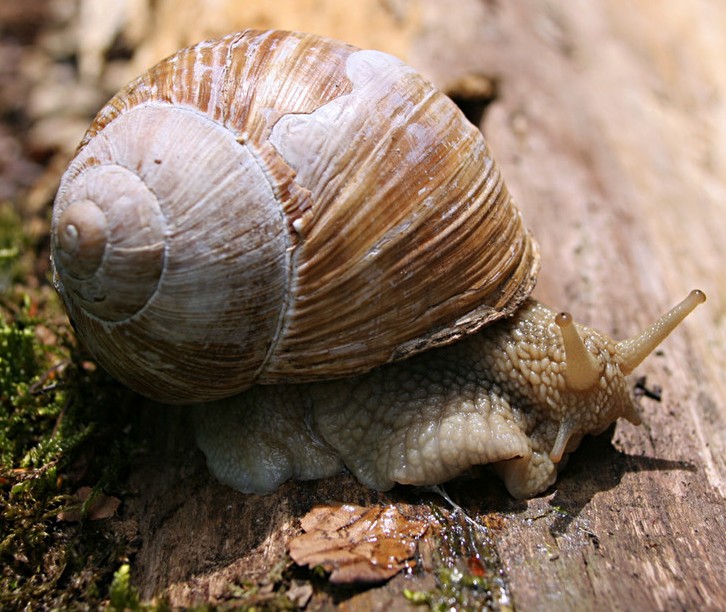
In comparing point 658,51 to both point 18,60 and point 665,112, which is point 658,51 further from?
point 18,60

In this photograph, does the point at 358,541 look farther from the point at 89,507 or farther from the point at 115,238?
the point at 115,238

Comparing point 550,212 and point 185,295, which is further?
point 550,212

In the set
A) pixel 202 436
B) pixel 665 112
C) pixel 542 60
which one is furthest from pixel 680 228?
pixel 202 436

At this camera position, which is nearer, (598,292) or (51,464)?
(51,464)

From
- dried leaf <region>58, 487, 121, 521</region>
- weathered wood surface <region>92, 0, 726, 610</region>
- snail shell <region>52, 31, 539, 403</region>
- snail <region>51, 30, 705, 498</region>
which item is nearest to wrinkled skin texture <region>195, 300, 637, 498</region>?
snail <region>51, 30, 705, 498</region>

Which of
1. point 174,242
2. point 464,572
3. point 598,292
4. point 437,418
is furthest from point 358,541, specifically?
A: point 598,292

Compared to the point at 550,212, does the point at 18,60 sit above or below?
below
